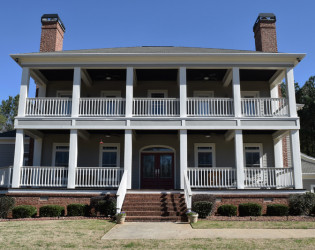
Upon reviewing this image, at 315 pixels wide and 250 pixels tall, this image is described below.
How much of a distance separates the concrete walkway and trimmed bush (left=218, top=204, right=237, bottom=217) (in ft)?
9.79

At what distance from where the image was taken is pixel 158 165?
17.5 m

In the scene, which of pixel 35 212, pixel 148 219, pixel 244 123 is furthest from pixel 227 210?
pixel 35 212

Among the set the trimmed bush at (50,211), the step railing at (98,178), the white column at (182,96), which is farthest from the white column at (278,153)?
the trimmed bush at (50,211)

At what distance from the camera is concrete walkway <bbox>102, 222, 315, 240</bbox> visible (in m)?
8.78

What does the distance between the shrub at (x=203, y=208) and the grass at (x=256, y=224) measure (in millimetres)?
748

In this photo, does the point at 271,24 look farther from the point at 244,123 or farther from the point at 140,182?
the point at 140,182

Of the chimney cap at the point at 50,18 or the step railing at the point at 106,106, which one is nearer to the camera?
the step railing at the point at 106,106

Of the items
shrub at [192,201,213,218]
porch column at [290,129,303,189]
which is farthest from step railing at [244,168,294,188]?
shrub at [192,201,213,218]

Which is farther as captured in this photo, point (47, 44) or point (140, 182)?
point (47, 44)

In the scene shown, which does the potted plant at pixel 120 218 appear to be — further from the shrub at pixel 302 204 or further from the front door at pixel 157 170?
the shrub at pixel 302 204

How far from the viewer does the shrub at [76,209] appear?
42.9 ft

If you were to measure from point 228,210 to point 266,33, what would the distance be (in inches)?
447

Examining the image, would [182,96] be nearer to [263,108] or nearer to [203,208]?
[263,108]

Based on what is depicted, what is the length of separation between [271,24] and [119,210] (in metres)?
14.3
